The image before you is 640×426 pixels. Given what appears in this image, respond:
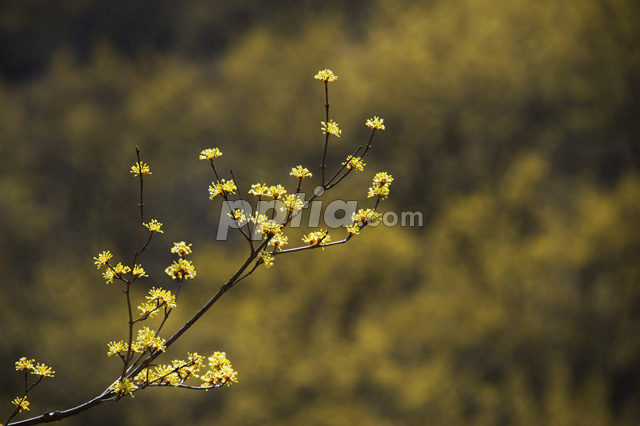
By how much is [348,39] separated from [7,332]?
3.76 metres

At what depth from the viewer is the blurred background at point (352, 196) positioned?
4102 mm

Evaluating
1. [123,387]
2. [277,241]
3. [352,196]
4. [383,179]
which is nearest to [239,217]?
[277,241]

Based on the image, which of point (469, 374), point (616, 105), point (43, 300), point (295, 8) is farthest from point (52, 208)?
point (616, 105)

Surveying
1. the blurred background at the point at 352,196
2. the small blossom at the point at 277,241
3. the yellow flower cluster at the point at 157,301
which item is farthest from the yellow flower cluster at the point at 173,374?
the blurred background at the point at 352,196

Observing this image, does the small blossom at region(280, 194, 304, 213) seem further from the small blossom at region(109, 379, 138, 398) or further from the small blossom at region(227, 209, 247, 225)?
the small blossom at region(109, 379, 138, 398)

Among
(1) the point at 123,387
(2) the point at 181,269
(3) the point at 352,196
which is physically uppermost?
(3) the point at 352,196

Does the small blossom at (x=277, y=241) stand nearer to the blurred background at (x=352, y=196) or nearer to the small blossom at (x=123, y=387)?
the small blossom at (x=123, y=387)

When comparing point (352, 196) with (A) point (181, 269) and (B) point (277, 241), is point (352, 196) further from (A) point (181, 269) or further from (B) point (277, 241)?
(A) point (181, 269)

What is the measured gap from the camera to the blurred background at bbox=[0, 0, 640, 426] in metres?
4.10

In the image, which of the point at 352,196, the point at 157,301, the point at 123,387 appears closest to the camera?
the point at 123,387

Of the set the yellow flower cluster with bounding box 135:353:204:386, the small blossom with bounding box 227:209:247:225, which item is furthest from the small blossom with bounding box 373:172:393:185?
the yellow flower cluster with bounding box 135:353:204:386

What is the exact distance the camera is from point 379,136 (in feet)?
14.9

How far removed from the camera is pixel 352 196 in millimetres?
4383

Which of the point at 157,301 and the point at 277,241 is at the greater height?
the point at 277,241
